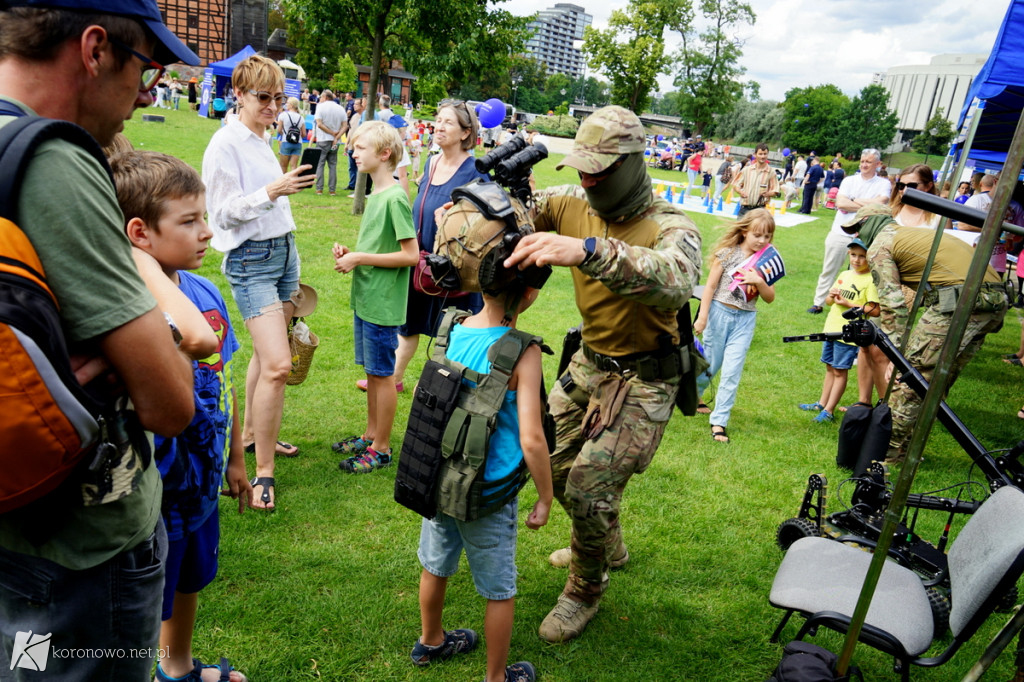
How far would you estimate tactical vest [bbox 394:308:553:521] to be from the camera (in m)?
2.46

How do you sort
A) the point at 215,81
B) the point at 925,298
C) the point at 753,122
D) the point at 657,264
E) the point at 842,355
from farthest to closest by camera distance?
the point at 753,122 < the point at 215,81 < the point at 842,355 < the point at 925,298 < the point at 657,264

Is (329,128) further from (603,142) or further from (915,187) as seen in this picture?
(603,142)

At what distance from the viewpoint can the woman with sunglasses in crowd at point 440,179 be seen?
4.93m

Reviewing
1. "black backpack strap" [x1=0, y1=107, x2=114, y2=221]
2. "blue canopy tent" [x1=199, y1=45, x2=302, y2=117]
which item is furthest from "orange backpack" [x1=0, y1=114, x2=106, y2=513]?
"blue canopy tent" [x1=199, y1=45, x2=302, y2=117]

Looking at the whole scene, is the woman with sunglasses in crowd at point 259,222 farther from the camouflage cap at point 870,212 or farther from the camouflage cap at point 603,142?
the camouflage cap at point 870,212

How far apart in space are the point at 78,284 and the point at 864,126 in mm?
79981

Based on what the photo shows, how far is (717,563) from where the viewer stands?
4117mm

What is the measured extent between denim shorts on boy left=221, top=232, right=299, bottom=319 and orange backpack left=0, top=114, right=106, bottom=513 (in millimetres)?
2718

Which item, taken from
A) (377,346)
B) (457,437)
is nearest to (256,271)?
(377,346)

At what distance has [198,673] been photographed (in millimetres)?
2688

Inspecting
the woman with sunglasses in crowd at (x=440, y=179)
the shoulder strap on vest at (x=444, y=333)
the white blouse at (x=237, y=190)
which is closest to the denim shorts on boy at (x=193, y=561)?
the shoulder strap on vest at (x=444, y=333)

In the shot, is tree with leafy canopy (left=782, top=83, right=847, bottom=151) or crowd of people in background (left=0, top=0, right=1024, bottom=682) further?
tree with leafy canopy (left=782, top=83, right=847, bottom=151)

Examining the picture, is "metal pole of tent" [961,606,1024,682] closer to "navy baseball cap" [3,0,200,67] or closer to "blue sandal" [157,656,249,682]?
"blue sandal" [157,656,249,682]

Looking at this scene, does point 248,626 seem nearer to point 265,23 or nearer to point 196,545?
point 196,545
